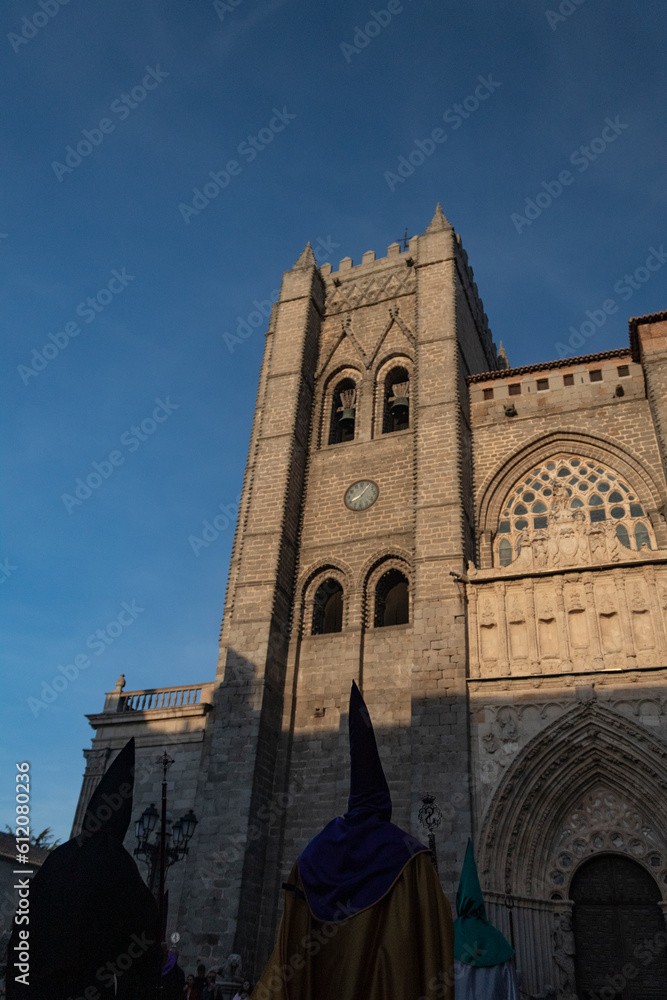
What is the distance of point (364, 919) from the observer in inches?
119

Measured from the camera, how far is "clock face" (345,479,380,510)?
54.9 ft

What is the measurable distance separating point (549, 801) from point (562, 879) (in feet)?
3.75

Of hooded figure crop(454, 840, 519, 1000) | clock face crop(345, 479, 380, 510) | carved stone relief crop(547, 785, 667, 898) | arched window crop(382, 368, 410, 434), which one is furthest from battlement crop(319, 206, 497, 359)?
hooded figure crop(454, 840, 519, 1000)

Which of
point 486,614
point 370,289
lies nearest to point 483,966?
point 486,614

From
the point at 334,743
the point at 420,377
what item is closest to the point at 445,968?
the point at 334,743

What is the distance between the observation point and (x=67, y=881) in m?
3.62

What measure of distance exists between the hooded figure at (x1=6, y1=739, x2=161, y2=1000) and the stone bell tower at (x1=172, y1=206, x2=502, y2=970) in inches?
348

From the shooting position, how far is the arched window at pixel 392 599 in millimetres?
15742

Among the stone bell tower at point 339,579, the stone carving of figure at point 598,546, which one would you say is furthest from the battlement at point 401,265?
the stone carving of figure at point 598,546

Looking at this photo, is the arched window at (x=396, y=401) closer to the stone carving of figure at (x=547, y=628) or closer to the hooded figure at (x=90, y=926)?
the stone carving of figure at (x=547, y=628)

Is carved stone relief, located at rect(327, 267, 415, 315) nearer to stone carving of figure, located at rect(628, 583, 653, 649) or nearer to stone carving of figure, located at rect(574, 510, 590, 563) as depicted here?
stone carving of figure, located at rect(574, 510, 590, 563)

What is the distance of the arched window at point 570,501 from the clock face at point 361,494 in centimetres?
279

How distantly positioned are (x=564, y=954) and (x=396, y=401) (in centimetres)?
1147

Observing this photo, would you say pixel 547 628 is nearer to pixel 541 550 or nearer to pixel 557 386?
pixel 541 550
